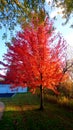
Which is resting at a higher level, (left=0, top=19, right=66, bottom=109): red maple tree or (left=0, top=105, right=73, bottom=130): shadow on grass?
(left=0, top=19, right=66, bottom=109): red maple tree

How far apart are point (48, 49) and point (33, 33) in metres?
1.80

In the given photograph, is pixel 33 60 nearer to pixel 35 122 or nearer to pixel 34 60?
pixel 34 60

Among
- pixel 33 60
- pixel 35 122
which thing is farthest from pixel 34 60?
pixel 35 122

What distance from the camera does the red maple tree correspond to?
2425 centimetres

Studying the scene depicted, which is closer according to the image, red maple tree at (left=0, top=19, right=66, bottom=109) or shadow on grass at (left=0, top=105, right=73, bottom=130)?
shadow on grass at (left=0, top=105, right=73, bottom=130)

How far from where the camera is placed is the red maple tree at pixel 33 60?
24.2m

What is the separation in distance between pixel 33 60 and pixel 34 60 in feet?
0.26

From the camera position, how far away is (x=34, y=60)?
24078 mm

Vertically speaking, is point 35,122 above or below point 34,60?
below

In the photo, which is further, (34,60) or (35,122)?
(34,60)

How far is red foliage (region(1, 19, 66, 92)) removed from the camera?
2425 cm

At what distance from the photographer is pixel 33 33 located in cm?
2492

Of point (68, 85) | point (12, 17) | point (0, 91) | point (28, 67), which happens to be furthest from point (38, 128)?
point (0, 91)

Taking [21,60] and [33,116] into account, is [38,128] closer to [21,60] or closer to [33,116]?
[33,116]
